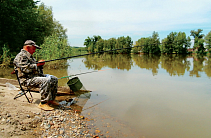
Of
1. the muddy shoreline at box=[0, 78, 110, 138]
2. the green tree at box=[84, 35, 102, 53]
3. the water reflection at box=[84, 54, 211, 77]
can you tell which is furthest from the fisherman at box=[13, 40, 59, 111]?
the green tree at box=[84, 35, 102, 53]

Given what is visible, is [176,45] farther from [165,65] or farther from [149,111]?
[149,111]

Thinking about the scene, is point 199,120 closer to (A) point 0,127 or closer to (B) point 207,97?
(B) point 207,97

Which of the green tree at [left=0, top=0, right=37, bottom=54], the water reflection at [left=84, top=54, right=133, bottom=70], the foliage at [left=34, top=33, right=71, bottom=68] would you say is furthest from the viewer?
the water reflection at [left=84, top=54, right=133, bottom=70]

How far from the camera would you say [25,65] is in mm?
3848

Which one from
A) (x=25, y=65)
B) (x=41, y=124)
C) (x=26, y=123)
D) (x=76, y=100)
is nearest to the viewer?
(x=26, y=123)

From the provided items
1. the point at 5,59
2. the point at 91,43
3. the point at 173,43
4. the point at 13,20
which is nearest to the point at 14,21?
the point at 13,20

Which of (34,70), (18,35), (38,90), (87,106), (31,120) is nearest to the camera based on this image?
(31,120)

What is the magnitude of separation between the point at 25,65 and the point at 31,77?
38 cm

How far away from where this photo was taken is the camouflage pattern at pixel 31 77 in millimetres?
3873

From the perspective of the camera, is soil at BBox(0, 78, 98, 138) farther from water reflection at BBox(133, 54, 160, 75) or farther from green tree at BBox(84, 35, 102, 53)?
green tree at BBox(84, 35, 102, 53)

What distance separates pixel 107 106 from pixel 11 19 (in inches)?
565

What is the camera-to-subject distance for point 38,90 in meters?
4.35

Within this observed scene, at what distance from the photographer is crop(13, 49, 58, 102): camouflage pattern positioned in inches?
152

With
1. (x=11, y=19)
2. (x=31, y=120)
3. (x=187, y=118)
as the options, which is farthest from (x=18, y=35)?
(x=187, y=118)
